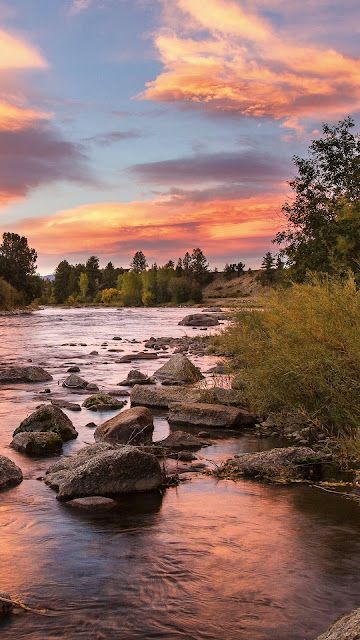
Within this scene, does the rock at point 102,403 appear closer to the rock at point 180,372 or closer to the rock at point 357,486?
the rock at point 180,372

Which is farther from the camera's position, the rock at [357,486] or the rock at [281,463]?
the rock at [281,463]

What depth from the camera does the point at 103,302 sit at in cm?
17975

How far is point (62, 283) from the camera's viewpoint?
19212 centimetres

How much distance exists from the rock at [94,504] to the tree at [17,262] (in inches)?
4194

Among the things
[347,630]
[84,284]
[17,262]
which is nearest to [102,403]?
[347,630]

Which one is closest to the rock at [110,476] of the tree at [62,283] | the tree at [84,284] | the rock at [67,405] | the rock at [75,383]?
the rock at [67,405]

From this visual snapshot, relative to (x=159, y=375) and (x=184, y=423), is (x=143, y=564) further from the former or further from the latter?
(x=159, y=375)

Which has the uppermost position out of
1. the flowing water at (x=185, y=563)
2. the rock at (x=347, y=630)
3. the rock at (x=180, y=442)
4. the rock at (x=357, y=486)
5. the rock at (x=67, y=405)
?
the rock at (x=347, y=630)

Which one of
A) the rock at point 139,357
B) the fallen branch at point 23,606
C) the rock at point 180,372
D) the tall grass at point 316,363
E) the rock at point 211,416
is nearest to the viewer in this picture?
the fallen branch at point 23,606

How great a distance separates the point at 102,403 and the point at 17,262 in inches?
4140

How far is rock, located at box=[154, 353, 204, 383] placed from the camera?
19156 millimetres

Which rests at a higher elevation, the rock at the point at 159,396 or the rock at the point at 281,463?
the rock at the point at 159,396

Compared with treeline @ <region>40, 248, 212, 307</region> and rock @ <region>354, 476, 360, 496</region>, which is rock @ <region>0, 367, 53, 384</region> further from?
treeline @ <region>40, 248, 212, 307</region>

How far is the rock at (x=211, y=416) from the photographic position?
13062mm
